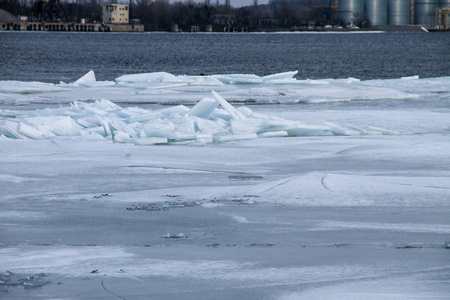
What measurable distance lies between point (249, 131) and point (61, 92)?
8.13 metres

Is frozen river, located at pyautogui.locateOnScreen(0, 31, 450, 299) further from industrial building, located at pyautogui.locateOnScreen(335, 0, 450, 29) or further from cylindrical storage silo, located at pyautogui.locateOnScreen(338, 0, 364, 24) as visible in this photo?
cylindrical storage silo, located at pyautogui.locateOnScreen(338, 0, 364, 24)

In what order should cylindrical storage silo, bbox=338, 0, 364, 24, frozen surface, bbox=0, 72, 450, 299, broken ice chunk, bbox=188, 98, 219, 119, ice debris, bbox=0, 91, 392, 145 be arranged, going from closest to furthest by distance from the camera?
1. frozen surface, bbox=0, 72, 450, 299
2. ice debris, bbox=0, 91, 392, 145
3. broken ice chunk, bbox=188, 98, 219, 119
4. cylindrical storage silo, bbox=338, 0, 364, 24

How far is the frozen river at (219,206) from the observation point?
3.29 m

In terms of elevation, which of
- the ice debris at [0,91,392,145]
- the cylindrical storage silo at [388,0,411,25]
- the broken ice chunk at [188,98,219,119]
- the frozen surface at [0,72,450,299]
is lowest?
the frozen surface at [0,72,450,299]

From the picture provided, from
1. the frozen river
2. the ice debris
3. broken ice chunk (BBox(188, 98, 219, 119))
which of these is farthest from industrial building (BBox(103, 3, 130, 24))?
broken ice chunk (BBox(188, 98, 219, 119))

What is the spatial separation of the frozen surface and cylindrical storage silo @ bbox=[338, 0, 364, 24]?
137717 millimetres

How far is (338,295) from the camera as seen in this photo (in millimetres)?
3068

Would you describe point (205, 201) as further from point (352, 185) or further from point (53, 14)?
point (53, 14)

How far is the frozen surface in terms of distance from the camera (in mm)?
3285

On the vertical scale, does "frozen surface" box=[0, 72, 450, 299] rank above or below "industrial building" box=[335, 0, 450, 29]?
below

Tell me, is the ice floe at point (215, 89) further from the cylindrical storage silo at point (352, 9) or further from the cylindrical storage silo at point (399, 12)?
the cylindrical storage silo at point (352, 9)

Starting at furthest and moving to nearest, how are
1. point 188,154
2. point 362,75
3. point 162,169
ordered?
point 362,75, point 188,154, point 162,169

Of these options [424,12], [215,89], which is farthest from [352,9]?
[215,89]

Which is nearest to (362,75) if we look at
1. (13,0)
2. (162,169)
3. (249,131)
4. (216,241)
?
(249,131)
